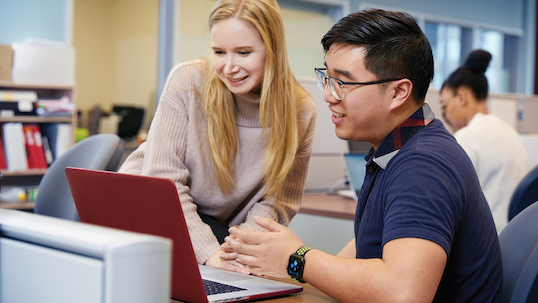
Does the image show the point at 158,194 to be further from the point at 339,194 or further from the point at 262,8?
the point at 339,194

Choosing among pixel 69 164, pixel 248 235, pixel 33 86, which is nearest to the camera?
pixel 248 235

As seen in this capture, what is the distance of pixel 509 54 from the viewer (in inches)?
300

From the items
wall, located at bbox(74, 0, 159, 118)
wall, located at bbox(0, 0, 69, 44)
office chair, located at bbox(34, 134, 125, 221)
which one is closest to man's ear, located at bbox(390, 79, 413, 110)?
office chair, located at bbox(34, 134, 125, 221)

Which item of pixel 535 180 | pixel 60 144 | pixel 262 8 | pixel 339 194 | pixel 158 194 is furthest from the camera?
pixel 60 144

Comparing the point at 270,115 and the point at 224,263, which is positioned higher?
the point at 270,115

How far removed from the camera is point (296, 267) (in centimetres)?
85

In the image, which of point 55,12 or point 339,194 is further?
point 55,12

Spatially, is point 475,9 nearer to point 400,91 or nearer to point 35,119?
point 35,119

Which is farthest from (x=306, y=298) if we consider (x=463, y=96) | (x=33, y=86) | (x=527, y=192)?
(x=33, y=86)

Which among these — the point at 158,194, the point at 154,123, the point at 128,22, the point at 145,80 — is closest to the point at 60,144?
the point at 154,123

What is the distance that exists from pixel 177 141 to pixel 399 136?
62cm

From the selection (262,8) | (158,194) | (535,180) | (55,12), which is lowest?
(535,180)

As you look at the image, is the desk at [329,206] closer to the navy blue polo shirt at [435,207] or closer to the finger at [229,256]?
the finger at [229,256]

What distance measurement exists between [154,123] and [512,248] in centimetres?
90
